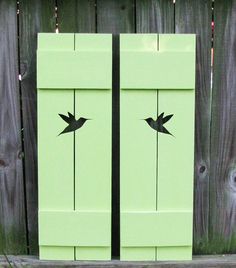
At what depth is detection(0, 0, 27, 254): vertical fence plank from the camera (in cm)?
272

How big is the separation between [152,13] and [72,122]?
2.31 feet

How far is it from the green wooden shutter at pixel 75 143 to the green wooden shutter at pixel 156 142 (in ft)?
0.30

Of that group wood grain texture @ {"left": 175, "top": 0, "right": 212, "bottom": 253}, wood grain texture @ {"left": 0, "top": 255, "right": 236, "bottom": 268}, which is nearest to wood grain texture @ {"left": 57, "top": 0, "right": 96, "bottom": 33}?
wood grain texture @ {"left": 175, "top": 0, "right": 212, "bottom": 253}

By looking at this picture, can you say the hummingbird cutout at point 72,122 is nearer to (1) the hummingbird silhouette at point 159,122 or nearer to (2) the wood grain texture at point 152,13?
(1) the hummingbird silhouette at point 159,122

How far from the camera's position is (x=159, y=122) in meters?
2.64

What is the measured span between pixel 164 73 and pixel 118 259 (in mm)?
1002

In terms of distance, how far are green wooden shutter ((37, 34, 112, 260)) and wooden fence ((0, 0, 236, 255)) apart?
0.46 feet

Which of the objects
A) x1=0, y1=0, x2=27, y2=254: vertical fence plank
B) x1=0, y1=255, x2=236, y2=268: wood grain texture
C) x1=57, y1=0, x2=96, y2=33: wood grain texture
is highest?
x1=57, y1=0, x2=96, y2=33: wood grain texture

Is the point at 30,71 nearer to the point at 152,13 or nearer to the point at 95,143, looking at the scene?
the point at 95,143

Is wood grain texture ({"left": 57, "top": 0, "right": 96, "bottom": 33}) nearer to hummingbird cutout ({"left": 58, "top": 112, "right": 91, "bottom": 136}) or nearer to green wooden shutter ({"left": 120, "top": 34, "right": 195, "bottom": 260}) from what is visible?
green wooden shutter ({"left": 120, "top": 34, "right": 195, "bottom": 260})

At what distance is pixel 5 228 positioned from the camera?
112 inches

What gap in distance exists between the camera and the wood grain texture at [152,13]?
2.71 m

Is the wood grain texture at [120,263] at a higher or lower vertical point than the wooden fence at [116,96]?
lower

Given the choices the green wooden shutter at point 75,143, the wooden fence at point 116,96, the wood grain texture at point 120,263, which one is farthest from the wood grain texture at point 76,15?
the wood grain texture at point 120,263
